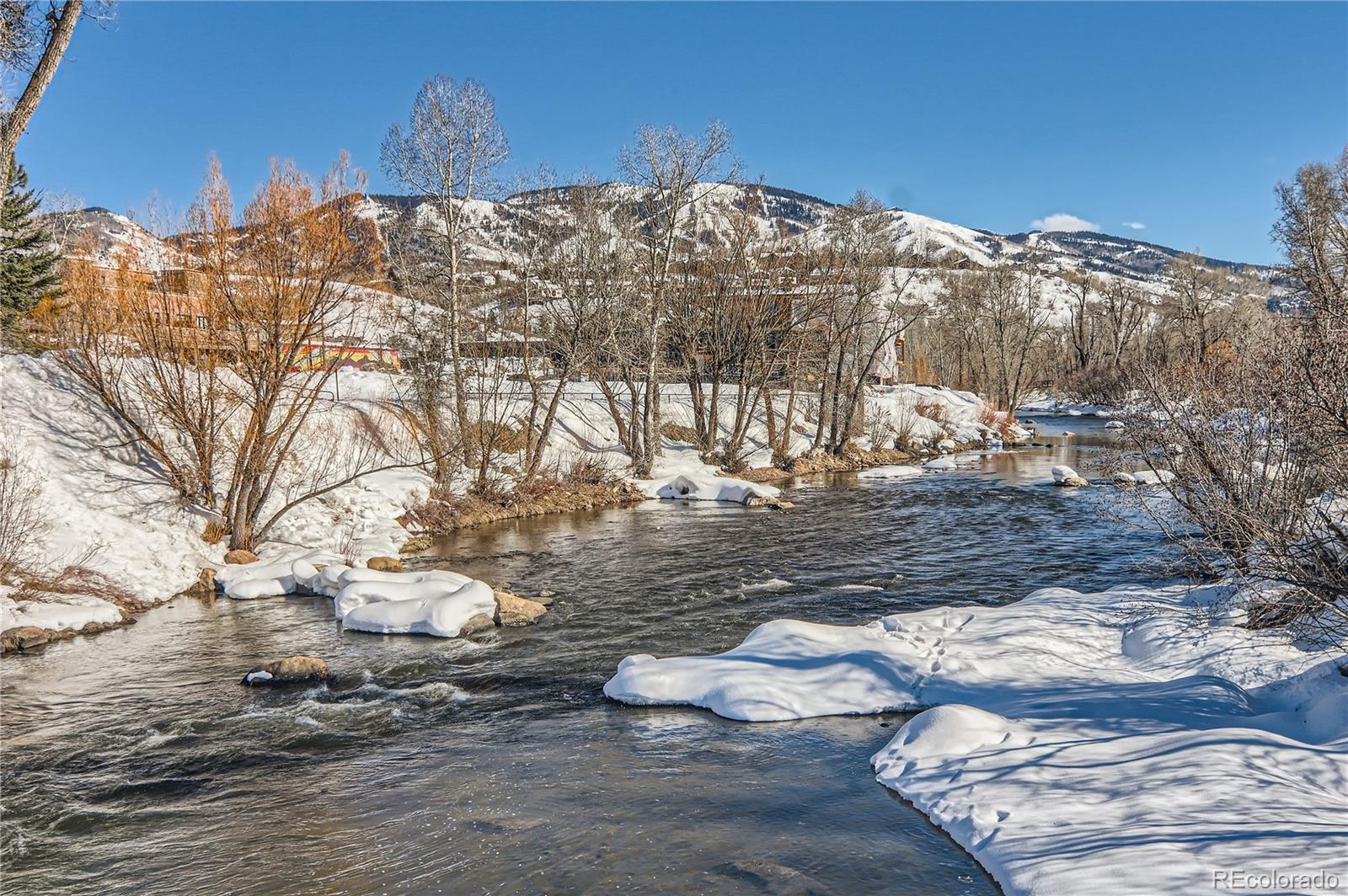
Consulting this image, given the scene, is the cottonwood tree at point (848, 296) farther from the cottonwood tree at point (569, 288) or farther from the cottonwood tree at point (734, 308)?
the cottonwood tree at point (569, 288)

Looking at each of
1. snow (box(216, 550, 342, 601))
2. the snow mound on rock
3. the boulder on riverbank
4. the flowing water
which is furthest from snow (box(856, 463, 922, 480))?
the boulder on riverbank

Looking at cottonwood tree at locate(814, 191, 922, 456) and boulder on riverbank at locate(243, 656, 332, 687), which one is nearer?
boulder on riverbank at locate(243, 656, 332, 687)

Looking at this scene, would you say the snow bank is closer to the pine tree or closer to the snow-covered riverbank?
the snow-covered riverbank

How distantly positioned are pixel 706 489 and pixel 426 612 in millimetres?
A: 14986

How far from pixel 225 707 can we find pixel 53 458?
31.6ft

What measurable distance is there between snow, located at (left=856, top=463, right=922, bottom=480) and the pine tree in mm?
30247

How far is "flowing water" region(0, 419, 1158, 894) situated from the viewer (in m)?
5.97


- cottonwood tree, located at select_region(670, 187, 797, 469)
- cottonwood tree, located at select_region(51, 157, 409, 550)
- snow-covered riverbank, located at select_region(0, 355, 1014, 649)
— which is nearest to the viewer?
snow-covered riverbank, located at select_region(0, 355, 1014, 649)

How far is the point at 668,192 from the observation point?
28609mm

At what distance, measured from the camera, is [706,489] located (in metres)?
26.2

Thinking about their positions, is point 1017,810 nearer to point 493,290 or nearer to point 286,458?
point 286,458

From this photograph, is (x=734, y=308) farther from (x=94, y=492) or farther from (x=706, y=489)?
(x=94, y=492)

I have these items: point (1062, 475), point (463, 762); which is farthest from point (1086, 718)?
point (1062, 475)

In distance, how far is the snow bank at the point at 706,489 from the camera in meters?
25.3
